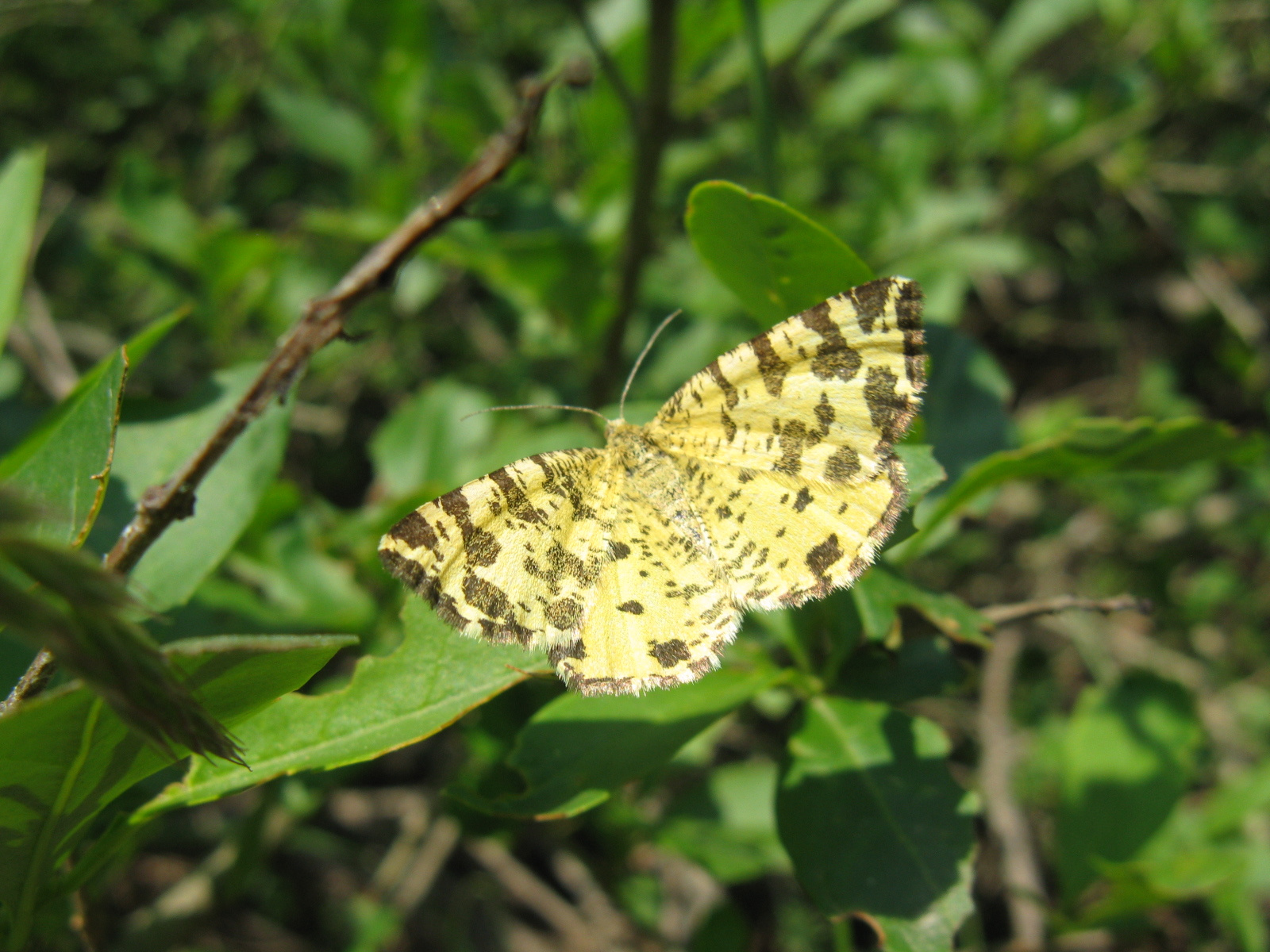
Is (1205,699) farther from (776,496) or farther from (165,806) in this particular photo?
(165,806)

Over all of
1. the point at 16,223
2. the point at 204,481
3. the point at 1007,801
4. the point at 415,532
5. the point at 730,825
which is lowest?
the point at 1007,801

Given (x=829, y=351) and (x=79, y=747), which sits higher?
(x=79, y=747)

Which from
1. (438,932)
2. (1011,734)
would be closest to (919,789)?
(1011,734)

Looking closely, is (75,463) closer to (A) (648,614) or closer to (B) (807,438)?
(A) (648,614)

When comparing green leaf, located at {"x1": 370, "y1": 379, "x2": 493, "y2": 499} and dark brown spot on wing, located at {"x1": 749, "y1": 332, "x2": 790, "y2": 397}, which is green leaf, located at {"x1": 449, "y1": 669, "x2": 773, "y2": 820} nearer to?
dark brown spot on wing, located at {"x1": 749, "y1": 332, "x2": 790, "y2": 397}

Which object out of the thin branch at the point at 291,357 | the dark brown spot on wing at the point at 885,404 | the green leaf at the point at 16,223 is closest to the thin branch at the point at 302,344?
the thin branch at the point at 291,357

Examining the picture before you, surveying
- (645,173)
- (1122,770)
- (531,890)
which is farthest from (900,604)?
(531,890)

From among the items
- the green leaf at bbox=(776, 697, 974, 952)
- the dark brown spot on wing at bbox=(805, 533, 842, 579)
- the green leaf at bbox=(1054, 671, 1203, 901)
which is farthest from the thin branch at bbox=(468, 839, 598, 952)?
the dark brown spot on wing at bbox=(805, 533, 842, 579)
